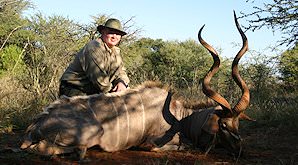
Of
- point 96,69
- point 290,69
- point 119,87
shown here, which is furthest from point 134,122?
point 290,69

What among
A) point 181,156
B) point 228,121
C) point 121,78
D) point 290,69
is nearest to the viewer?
point 181,156

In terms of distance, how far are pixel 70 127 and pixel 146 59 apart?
12276 mm

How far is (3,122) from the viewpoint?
4.10 meters

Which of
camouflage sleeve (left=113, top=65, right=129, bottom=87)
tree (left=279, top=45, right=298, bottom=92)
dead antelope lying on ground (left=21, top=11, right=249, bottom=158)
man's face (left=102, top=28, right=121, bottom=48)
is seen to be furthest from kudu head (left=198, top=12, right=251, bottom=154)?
tree (left=279, top=45, right=298, bottom=92)

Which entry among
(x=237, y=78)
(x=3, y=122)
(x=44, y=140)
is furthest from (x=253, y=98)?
(x=44, y=140)

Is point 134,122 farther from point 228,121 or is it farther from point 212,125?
point 228,121

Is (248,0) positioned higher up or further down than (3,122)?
higher up

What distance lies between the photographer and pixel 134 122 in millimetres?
3307

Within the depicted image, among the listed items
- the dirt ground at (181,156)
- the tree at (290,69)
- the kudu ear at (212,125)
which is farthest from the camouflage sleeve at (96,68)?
the tree at (290,69)

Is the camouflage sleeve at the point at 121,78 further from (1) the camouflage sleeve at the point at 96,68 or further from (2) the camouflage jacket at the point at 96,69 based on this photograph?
(1) the camouflage sleeve at the point at 96,68

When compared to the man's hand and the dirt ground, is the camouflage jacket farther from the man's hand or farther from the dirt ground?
the dirt ground

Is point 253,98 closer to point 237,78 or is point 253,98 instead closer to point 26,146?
point 237,78

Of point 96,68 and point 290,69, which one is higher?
point 290,69

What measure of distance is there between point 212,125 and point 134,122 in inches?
26.8
